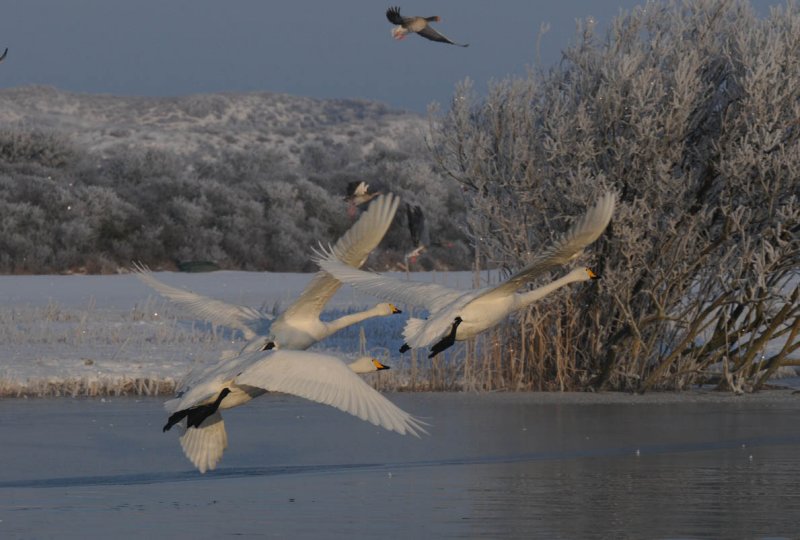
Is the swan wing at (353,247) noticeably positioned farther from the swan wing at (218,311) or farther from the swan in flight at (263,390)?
the swan in flight at (263,390)

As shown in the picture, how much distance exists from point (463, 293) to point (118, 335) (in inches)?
319

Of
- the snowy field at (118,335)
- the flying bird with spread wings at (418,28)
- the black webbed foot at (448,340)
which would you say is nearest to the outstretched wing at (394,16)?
the flying bird with spread wings at (418,28)

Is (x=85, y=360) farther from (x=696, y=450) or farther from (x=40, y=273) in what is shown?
(x=40, y=273)

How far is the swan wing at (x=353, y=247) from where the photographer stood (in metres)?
11.7

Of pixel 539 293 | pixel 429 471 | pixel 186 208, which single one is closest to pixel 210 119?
pixel 186 208

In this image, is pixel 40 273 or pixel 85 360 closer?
pixel 85 360

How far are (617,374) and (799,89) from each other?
3.29 metres

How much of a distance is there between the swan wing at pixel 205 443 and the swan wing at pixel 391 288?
1544 millimetres

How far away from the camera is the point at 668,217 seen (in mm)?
15547

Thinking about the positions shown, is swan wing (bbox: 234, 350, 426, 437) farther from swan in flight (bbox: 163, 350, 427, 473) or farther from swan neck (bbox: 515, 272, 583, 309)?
swan neck (bbox: 515, 272, 583, 309)

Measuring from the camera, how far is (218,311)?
42.7ft

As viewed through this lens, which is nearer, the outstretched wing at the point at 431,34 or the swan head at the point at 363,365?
the swan head at the point at 363,365

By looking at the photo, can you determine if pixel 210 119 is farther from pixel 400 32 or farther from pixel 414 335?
pixel 414 335

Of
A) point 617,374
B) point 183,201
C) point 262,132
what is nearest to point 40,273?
point 183,201
